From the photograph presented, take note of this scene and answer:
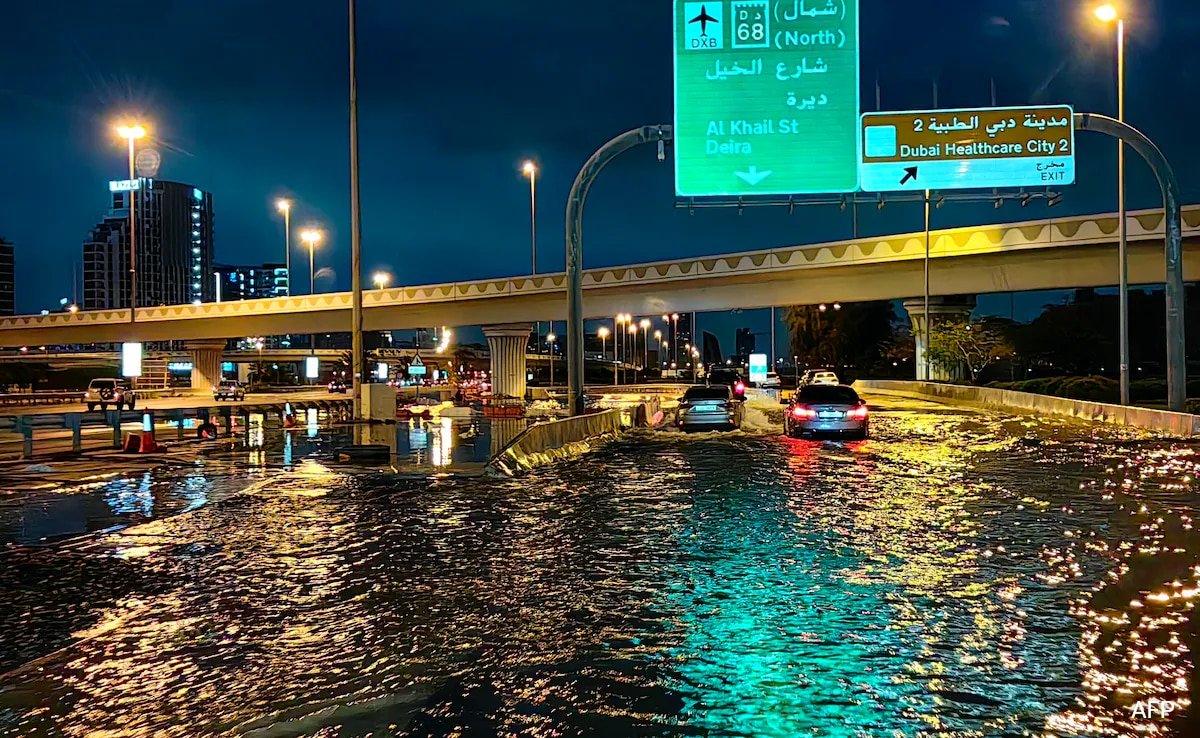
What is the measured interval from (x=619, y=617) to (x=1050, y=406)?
39.7m

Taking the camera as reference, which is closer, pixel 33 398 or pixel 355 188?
pixel 355 188

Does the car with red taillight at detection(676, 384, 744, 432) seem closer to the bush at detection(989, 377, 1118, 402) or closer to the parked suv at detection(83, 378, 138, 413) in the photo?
the bush at detection(989, 377, 1118, 402)

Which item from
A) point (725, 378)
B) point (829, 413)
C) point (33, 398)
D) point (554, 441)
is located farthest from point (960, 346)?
point (33, 398)

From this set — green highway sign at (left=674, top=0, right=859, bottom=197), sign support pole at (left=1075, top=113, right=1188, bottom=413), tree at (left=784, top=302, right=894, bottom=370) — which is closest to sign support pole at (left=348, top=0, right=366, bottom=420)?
green highway sign at (left=674, top=0, right=859, bottom=197)

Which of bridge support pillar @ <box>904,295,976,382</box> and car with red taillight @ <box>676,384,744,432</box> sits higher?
bridge support pillar @ <box>904,295,976,382</box>

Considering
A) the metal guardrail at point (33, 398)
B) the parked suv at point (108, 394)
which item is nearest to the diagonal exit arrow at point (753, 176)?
the parked suv at point (108, 394)

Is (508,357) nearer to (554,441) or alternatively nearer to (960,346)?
(960,346)

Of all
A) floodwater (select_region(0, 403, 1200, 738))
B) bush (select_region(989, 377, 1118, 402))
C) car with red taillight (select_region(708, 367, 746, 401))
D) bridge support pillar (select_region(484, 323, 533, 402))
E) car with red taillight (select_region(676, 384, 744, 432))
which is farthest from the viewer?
bridge support pillar (select_region(484, 323, 533, 402))

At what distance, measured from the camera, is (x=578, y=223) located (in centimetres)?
2684

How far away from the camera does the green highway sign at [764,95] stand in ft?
84.8

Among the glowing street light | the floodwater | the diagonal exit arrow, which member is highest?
the glowing street light

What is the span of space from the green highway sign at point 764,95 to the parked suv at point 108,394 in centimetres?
3449

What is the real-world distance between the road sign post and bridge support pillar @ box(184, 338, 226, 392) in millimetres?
83793

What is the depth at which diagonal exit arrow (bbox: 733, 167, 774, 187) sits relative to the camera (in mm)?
26562
